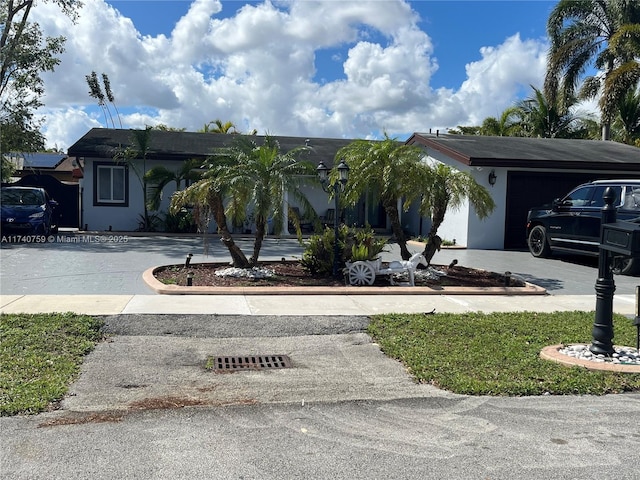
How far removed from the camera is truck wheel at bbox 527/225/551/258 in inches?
599

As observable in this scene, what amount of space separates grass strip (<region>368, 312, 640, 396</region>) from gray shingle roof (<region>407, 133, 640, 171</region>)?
9074mm

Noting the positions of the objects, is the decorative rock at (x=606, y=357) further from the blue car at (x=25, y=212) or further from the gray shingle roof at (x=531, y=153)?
the blue car at (x=25, y=212)

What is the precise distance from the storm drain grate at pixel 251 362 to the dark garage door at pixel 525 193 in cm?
1315

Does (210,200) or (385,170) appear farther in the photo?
(385,170)

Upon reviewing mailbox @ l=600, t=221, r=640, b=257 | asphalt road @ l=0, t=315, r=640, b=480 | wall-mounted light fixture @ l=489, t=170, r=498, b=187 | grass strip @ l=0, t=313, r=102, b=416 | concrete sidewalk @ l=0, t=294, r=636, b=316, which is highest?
wall-mounted light fixture @ l=489, t=170, r=498, b=187

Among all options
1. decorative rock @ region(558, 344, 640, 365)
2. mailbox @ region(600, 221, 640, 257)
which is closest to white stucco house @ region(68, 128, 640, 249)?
→ decorative rock @ region(558, 344, 640, 365)

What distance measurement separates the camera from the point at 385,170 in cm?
1101

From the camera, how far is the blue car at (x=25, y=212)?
16.7m

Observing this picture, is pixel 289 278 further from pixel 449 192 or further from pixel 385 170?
pixel 449 192

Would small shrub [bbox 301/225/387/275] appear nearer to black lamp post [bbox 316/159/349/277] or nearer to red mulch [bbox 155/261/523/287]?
black lamp post [bbox 316/159/349/277]

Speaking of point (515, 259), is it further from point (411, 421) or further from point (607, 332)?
point (411, 421)

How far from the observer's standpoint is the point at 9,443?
3.99 m

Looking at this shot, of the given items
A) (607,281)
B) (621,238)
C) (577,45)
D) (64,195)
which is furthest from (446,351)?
(577,45)

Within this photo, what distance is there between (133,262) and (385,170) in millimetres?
6049
